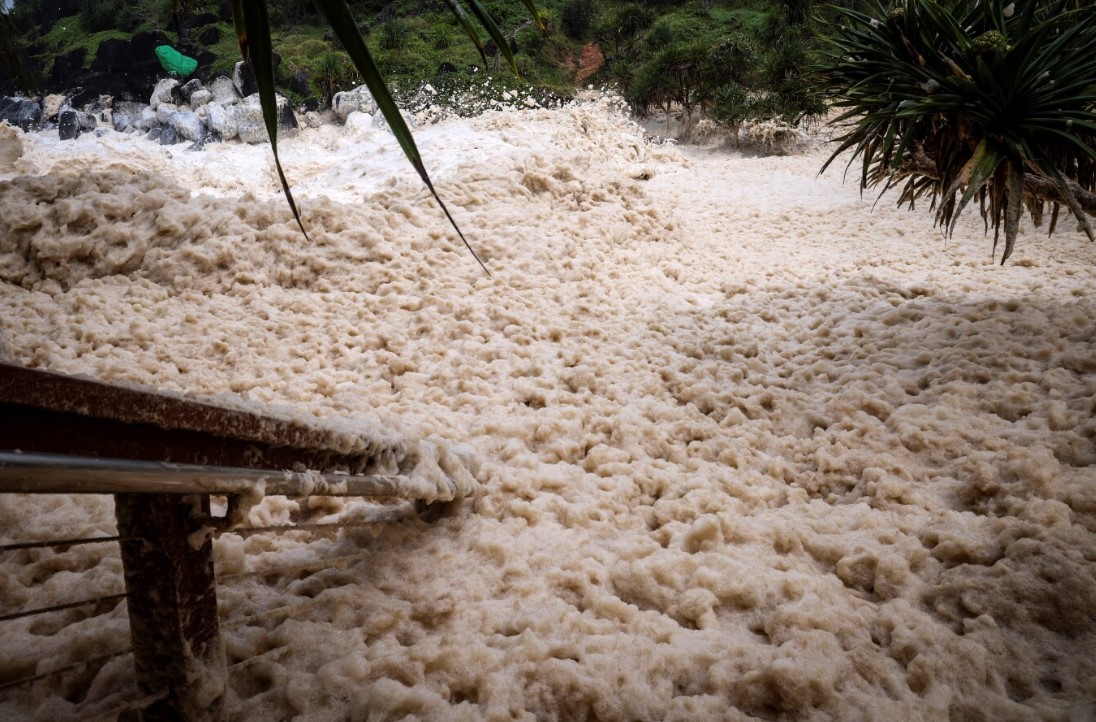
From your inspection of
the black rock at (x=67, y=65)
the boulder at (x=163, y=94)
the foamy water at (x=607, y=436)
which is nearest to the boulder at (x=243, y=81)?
the boulder at (x=163, y=94)

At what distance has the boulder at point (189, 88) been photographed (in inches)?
462

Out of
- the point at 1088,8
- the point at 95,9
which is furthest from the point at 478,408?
the point at 95,9

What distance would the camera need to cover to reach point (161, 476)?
853mm

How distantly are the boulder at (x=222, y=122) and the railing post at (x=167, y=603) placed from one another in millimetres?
10896

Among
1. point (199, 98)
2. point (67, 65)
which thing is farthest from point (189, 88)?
point (67, 65)

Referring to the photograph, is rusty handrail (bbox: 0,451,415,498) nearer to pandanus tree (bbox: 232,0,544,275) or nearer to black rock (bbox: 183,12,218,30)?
pandanus tree (bbox: 232,0,544,275)

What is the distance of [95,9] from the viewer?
17047 millimetres

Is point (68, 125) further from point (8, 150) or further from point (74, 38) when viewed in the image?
point (74, 38)

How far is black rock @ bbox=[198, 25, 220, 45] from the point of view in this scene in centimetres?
1545

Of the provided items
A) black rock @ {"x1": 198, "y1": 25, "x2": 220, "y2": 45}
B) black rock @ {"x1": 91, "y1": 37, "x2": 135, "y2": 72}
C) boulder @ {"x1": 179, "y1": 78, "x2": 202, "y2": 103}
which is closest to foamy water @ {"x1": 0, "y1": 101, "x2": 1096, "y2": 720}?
boulder @ {"x1": 179, "y1": 78, "x2": 202, "y2": 103}

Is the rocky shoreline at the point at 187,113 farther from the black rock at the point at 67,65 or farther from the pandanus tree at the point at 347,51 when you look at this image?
the pandanus tree at the point at 347,51

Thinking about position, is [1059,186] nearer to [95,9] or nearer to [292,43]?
[292,43]

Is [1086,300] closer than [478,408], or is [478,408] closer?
[478,408]

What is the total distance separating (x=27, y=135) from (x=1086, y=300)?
15749 millimetres
